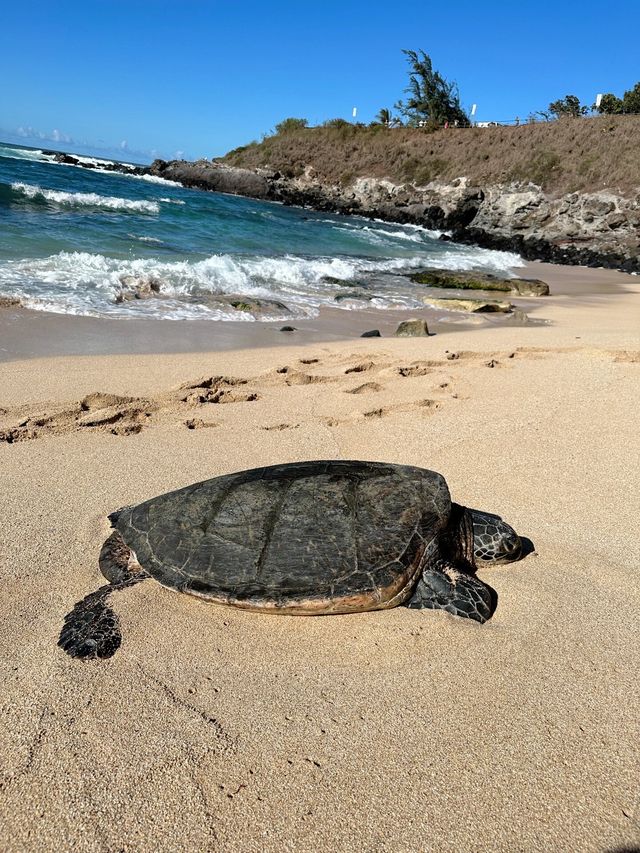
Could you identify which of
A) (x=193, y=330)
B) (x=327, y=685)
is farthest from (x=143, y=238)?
(x=327, y=685)

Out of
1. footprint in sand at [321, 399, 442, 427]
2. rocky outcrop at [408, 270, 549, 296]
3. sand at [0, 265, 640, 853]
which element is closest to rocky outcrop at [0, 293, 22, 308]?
sand at [0, 265, 640, 853]

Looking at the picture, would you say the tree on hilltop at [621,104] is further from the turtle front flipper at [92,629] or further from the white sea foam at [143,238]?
the turtle front flipper at [92,629]

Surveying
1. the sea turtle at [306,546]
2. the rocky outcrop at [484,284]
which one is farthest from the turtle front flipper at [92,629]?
the rocky outcrop at [484,284]

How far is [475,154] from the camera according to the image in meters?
39.9

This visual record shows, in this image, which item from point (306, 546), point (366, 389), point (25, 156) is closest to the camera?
point (306, 546)

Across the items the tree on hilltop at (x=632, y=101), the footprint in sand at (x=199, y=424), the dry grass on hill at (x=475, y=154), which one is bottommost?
the footprint in sand at (x=199, y=424)

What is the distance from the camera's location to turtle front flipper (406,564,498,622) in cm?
254

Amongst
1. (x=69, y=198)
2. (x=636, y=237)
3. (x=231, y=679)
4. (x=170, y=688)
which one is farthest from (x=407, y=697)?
(x=636, y=237)

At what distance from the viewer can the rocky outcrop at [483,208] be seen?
Result: 26.3 meters

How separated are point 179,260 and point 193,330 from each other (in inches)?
236

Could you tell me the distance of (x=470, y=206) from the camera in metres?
35.5

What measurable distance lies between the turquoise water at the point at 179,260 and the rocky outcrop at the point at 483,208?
16.1ft

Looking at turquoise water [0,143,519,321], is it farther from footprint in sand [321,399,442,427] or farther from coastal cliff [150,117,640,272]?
coastal cliff [150,117,640,272]

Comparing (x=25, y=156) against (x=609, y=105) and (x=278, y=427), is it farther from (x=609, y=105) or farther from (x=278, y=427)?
(x=278, y=427)
